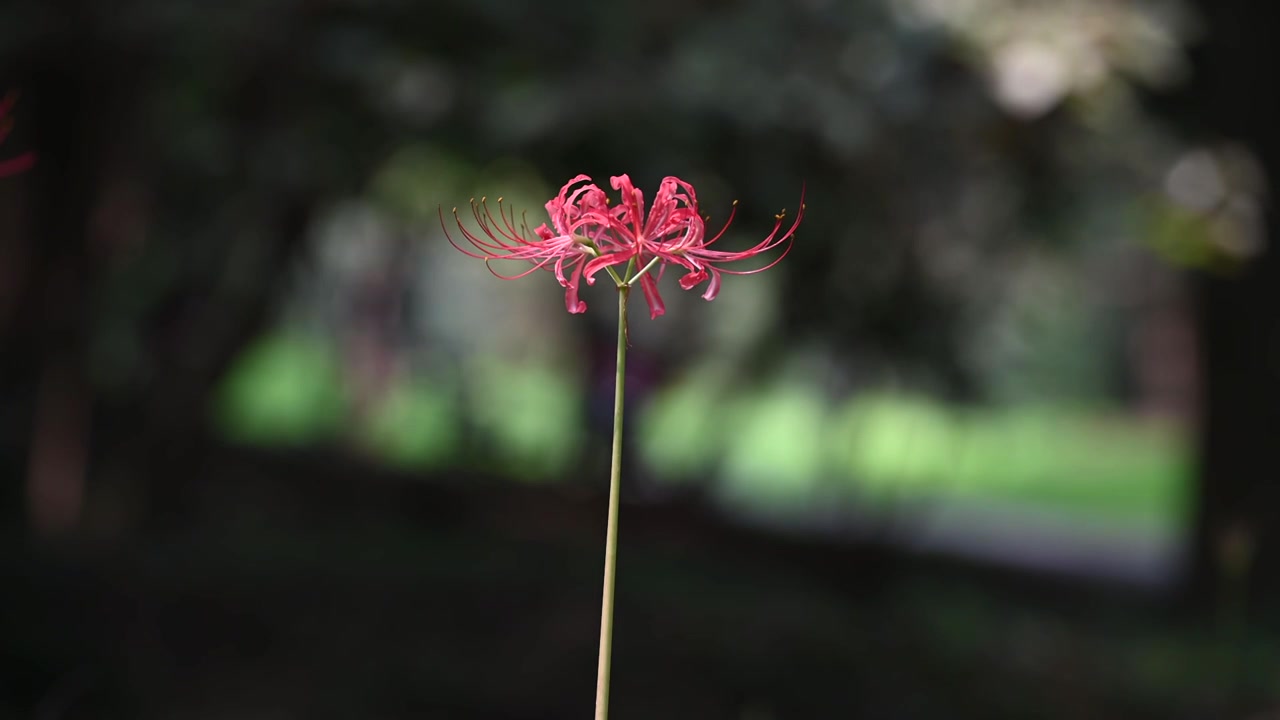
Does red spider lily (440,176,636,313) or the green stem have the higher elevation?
red spider lily (440,176,636,313)

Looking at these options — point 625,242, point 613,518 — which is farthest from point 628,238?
point 613,518

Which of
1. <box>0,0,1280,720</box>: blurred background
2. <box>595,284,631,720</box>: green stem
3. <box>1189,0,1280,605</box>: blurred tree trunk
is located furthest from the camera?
<box>1189,0,1280,605</box>: blurred tree trunk

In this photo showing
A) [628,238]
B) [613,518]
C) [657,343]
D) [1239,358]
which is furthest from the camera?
[657,343]

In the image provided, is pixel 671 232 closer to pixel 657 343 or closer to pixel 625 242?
pixel 625 242

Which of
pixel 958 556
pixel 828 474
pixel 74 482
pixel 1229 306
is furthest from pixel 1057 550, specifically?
pixel 74 482

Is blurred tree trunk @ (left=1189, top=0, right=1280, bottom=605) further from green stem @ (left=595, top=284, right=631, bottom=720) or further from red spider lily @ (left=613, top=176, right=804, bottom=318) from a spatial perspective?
green stem @ (left=595, top=284, right=631, bottom=720)

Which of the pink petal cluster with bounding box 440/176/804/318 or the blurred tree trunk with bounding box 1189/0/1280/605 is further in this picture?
the blurred tree trunk with bounding box 1189/0/1280/605

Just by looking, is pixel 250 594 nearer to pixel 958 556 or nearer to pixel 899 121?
pixel 899 121

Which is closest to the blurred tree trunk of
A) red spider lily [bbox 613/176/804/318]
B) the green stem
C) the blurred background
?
the blurred background

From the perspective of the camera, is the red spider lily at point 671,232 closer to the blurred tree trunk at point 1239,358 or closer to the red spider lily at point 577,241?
the red spider lily at point 577,241
